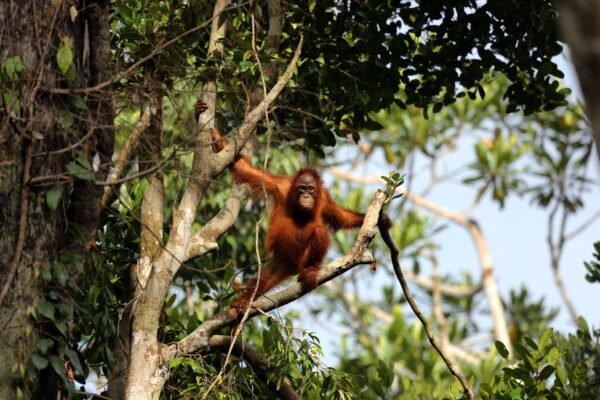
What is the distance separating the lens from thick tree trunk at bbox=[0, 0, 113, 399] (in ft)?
14.6

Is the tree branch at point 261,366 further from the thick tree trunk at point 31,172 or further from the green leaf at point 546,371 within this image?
the thick tree trunk at point 31,172

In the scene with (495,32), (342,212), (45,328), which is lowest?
(45,328)

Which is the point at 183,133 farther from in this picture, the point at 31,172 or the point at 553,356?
the point at 553,356

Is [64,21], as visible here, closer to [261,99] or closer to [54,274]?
[54,274]

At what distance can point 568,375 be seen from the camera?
664cm

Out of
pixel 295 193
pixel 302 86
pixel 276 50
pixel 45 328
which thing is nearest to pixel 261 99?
pixel 276 50

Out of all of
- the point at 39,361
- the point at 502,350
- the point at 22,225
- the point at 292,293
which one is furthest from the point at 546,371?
the point at 22,225

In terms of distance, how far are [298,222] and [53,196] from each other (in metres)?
3.54

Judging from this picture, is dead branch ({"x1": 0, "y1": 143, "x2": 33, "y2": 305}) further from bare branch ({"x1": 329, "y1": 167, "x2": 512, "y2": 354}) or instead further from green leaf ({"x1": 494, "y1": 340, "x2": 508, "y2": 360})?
bare branch ({"x1": 329, "y1": 167, "x2": 512, "y2": 354})

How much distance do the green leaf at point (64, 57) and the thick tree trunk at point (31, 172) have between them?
6 centimetres

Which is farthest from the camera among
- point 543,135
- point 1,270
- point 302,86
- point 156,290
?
point 543,135

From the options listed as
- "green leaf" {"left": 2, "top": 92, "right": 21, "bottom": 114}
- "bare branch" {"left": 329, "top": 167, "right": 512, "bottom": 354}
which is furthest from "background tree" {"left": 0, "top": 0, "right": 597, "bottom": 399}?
"bare branch" {"left": 329, "top": 167, "right": 512, "bottom": 354}

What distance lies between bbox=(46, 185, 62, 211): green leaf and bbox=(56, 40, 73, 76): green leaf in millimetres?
490

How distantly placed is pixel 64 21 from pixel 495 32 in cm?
335
